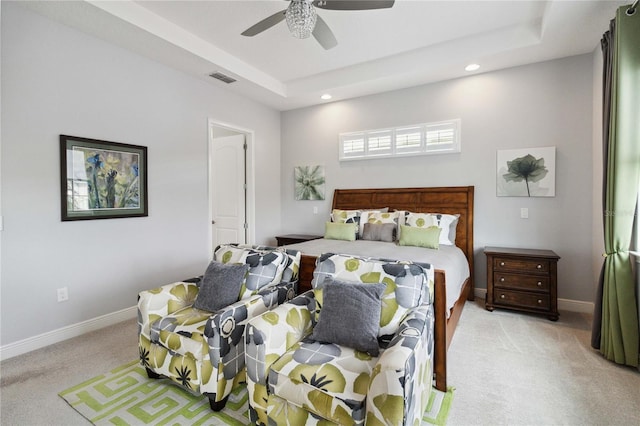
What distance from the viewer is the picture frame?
285 cm

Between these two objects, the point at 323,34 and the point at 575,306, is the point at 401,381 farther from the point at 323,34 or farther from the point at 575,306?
the point at 575,306

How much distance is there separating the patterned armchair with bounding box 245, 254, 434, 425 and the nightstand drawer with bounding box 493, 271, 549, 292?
6.33 feet

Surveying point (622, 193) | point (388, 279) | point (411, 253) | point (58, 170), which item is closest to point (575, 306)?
point (622, 193)

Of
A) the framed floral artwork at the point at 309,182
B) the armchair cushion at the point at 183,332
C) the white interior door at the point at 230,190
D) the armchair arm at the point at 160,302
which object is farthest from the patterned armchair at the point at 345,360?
the white interior door at the point at 230,190

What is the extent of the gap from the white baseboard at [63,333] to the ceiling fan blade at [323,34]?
11.1ft

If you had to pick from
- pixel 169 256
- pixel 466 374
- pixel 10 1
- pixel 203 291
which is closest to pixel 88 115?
pixel 10 1

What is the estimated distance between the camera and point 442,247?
348 cm

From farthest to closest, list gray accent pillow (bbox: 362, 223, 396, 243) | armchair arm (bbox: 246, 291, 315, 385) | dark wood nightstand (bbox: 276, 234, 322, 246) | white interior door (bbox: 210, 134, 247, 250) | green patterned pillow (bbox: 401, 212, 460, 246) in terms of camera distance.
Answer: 1. white interior door (bbox: 210, 134, 247, 250)
2. dark wood nightstand (bbox: 276, 234, 322, 246)
3. gray accent pillow (bbox: 362, 223, 396, 243)
4. green patterned pillow (bbox: 401, 212, 460, 246)
5. armchair arm (bbox: 246, 291, 315, 385)

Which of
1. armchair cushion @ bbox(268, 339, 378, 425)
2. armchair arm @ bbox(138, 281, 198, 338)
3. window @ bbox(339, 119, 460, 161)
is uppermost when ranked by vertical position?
window @ bbox(339, 119, 460, 161)

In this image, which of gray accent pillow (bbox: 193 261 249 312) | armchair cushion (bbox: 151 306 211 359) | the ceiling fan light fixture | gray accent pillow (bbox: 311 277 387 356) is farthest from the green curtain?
armchair cushion (bbox: 151 306 211 359)

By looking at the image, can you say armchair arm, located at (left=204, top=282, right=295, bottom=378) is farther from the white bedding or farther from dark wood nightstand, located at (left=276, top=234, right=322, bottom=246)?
dark wood nightstand, located at (left=276, top=234, right=322, bottom=246)

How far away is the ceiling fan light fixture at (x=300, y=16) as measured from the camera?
212 centimetres

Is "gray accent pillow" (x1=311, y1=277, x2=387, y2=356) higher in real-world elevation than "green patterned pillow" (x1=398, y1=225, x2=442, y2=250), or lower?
lower

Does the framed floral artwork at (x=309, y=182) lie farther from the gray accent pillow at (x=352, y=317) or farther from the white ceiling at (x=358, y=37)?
the gray accent pillow at (x=352, y=317)
